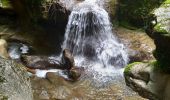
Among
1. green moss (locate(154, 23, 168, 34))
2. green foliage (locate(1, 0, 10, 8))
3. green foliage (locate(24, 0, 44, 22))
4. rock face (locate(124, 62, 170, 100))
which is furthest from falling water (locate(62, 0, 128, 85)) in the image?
green moss (locate(154, 23, 168, 34))

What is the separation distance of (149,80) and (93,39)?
20.8 feet

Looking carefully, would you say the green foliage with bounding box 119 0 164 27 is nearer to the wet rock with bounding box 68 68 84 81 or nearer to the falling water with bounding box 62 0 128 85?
the falling water with bounding box 62 0 128 85

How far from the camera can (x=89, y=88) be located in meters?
8.76

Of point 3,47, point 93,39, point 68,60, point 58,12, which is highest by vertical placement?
point 58,12

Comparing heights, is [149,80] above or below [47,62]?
above

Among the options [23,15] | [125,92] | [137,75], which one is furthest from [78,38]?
[137,75]

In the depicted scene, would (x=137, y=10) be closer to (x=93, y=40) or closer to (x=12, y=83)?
(x=93, y=40)

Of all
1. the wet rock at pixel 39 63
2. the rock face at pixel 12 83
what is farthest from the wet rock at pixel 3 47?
the rock face at pixel 12 83

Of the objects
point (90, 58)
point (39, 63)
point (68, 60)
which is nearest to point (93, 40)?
point (90, 58)

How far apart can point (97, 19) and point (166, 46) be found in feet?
22.4

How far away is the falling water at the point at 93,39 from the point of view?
34.1ft

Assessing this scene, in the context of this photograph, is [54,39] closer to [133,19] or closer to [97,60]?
[97,60]

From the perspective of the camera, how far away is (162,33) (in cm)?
405

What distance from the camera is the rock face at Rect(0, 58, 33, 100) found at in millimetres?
A: 2418
